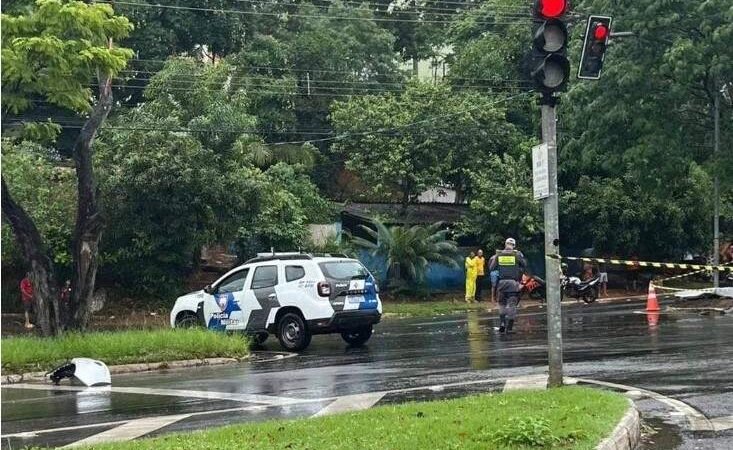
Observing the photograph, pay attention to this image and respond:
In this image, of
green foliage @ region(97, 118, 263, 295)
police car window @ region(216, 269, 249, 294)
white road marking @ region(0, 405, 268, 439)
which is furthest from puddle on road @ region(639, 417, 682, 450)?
green foliage @ region(97, 118, 263, 295)

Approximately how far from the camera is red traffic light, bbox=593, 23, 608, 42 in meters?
11.0

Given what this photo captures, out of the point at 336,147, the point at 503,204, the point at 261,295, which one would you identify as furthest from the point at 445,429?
the point at 336,147

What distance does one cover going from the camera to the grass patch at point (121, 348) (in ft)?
→ 52.6

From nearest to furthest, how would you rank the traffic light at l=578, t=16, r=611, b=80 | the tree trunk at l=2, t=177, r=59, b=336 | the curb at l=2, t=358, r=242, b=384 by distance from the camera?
the traffic light at l=578, t=16, r=611, b=80, the curb at l=2, t=358, r=242, b=384, the tree trunk at l=2, t=177, r=59, b=336

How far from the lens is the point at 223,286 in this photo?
19.5 meters

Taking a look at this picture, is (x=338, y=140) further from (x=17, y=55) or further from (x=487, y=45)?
(x=17, y=55)

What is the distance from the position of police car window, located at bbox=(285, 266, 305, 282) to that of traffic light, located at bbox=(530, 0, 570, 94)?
899 cm

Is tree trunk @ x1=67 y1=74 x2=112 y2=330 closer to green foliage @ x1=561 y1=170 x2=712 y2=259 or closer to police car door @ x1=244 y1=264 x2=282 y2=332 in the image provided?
police car door @ x1=244 y1=264 x2=282 y2=332

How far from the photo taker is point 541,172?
34.3ft

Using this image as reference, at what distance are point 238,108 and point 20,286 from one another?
9441 millimetres

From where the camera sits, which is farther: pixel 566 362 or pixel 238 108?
pixel 238 108

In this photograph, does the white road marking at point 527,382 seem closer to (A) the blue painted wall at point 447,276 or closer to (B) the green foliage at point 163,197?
(B) the green foliage at point 163,197

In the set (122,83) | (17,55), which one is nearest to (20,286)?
(122,83)

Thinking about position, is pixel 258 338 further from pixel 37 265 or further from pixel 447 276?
pixel 447 276
